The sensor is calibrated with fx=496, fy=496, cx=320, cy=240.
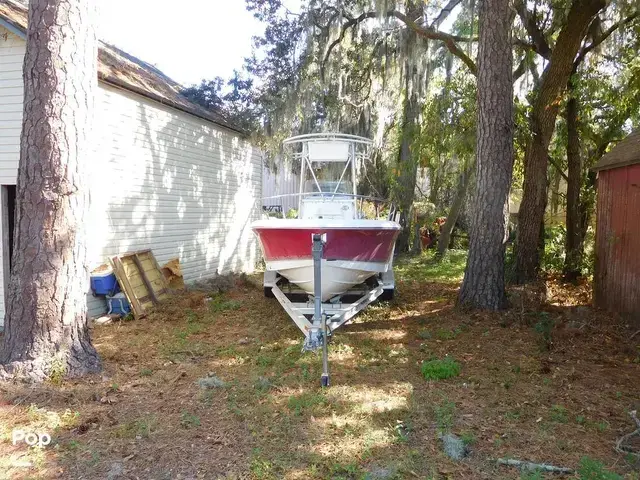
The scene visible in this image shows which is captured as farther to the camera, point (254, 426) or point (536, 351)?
point (536, 351)

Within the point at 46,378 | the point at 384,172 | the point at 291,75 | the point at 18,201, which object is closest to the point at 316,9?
the point at 291,75

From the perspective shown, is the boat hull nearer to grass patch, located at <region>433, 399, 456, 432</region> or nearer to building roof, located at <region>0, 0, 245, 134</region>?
grass patch, located at <region>433, 399, 456, 432</region>

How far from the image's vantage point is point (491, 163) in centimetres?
756

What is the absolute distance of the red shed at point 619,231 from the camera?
279 inches

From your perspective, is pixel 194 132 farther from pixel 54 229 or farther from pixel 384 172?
pixel 384 172

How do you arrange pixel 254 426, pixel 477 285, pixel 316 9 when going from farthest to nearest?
pixel 316 9, pixel 477 285, pixel 254 426

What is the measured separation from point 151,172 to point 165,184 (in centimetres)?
52

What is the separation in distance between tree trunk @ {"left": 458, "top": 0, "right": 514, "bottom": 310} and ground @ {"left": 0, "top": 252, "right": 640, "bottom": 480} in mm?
535

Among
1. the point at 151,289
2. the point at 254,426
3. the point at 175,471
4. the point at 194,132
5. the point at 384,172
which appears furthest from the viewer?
the point at 384,172

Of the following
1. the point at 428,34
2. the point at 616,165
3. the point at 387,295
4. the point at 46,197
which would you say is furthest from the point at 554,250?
the point at 46,197

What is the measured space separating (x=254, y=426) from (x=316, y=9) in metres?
→ 10.8

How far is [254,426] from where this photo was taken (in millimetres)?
4039

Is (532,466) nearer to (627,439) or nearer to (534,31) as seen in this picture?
(627,439)

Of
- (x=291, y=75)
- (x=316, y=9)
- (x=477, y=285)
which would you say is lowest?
(x=477, y=285)
